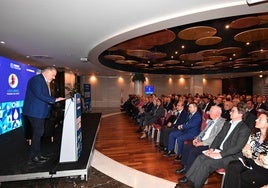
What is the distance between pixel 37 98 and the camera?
308cm

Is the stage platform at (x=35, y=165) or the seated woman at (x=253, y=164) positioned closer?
the seated woman at (x=253, y=164)

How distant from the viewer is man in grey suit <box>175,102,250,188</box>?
253cm

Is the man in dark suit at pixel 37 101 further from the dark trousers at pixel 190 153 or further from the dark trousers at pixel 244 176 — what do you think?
the dark trousers at pixel 244 176

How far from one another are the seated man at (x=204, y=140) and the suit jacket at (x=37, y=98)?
2.44 metres

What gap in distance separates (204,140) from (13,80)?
5.96 meters

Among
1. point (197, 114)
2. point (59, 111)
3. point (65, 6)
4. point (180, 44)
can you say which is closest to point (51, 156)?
point (59, 111)

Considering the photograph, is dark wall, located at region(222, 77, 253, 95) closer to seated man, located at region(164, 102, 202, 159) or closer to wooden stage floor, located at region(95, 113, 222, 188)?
wooden stage floor, located at region(95, 113, 222, 188)

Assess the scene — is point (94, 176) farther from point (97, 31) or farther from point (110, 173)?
point (97, 31)

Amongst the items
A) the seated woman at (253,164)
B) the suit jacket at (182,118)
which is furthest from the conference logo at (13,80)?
the seated woman at (253,164)

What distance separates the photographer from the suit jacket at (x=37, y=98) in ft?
9.84

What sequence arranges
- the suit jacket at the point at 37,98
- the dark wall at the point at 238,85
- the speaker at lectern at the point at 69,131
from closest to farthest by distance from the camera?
the suit jacket at the point at 37,98
the speaker at lectern at the point at 69,131
the dark wall at the point at 238,85

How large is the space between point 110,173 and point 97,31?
10.4 ft

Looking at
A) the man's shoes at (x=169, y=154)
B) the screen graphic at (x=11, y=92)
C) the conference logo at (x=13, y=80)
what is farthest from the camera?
the conference logo at (x=13, y=80)

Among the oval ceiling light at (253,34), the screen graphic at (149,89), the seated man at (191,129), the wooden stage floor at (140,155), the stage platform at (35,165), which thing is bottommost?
the wooden stage floor at (140,155)
